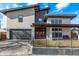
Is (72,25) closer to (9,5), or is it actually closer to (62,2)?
(62,2)

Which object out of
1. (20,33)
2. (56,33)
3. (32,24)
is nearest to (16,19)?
(20,33)

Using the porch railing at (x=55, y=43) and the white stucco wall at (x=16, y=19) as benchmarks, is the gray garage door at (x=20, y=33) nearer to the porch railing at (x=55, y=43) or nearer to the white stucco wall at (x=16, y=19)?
the white stucco wall at (x=16, y=19)

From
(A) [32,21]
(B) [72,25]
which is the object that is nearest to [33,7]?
(A) [32,21]

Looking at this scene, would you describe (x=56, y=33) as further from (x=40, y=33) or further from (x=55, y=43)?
(x=55, y=43)

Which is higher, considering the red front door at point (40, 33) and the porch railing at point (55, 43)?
the red front door at point (40, 33)

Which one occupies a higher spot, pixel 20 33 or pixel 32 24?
pixel 32 24

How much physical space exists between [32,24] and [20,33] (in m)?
0.78

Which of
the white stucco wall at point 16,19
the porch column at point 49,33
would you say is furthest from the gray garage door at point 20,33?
the porch column at point 49,33

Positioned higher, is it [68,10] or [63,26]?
[68,10]

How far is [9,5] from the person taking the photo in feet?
35.4

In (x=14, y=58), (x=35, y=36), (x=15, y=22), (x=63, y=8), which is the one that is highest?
(x=63, y=8)

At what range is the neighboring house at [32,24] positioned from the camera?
10859mm

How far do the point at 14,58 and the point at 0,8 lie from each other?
3664 mm

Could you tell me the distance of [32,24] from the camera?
10844mm
